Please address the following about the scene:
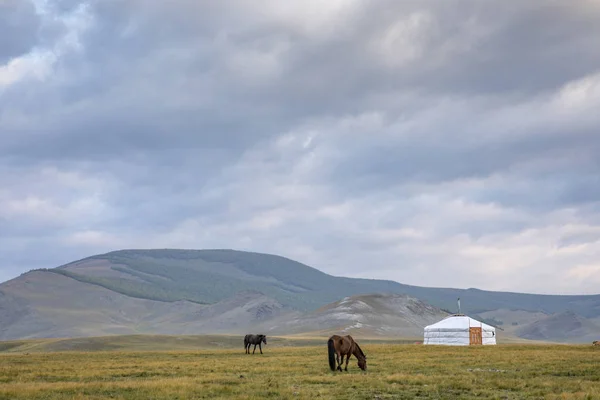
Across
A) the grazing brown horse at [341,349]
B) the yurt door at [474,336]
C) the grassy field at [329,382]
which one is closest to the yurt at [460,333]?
the yurt door at [474,336]

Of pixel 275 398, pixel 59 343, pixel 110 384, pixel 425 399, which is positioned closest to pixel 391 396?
pixel 425 399

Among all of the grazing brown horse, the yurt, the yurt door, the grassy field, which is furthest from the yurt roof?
the grazing brown horse

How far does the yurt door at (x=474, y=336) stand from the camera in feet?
226

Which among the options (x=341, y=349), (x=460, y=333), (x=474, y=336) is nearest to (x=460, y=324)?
(x=460, y=333)

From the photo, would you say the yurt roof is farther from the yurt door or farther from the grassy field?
the grassy field

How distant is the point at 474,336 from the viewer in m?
69.5

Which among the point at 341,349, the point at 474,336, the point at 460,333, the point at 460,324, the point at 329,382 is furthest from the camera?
the point at 460,324

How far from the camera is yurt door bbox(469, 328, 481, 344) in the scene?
69.0m

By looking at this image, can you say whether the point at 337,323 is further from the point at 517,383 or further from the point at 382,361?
the point at 517,383

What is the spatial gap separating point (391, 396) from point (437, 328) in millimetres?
53420

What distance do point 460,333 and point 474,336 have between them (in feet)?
4.94

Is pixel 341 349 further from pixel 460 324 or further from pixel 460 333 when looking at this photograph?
pixel 460 324

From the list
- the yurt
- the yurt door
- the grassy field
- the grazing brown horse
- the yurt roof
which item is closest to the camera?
the grassy field

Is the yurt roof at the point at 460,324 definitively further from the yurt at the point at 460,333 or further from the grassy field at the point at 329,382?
the grassy field at the point at 329,382
